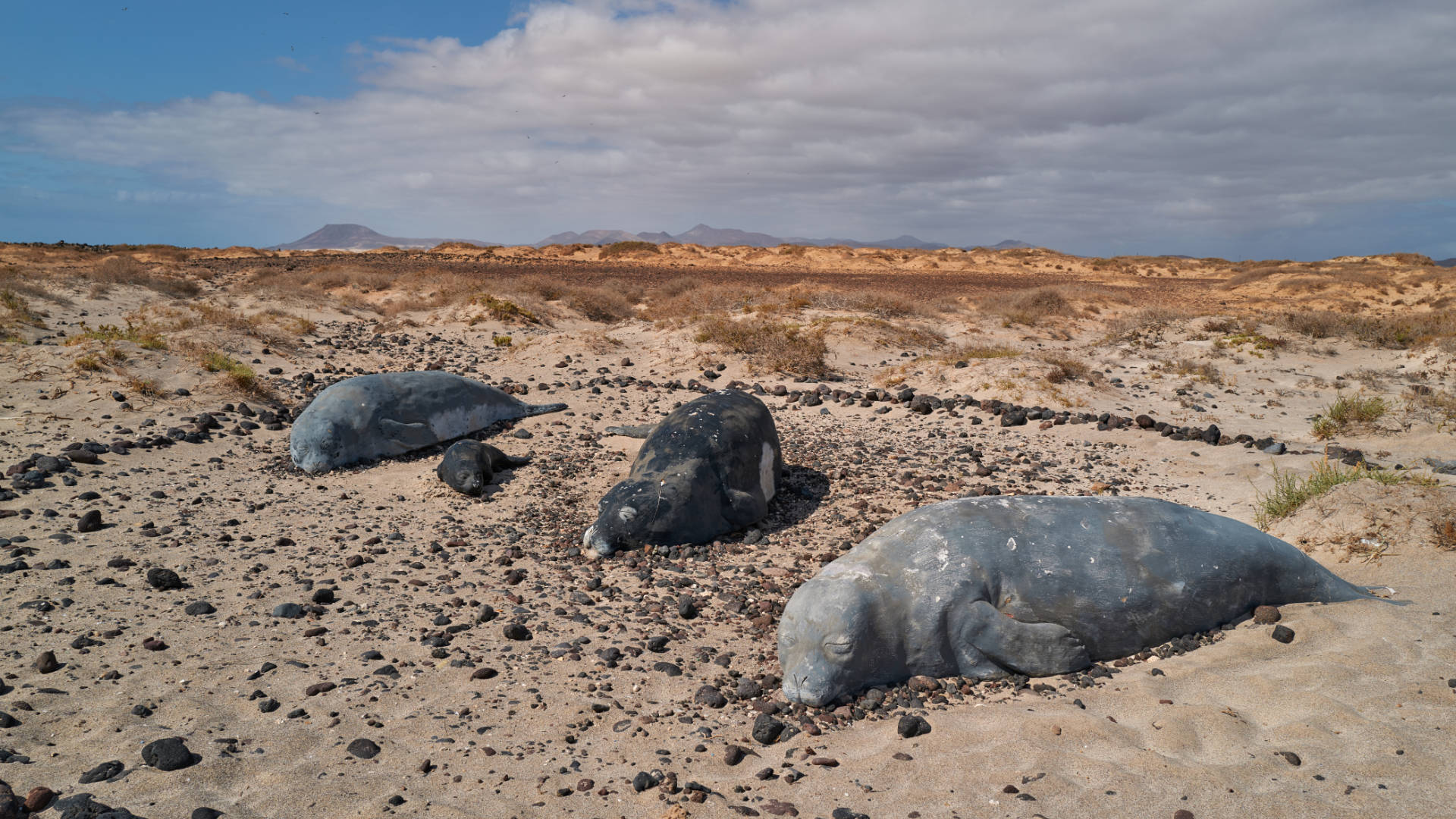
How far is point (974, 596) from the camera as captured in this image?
4164 millimetres

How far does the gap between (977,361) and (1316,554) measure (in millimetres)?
7279

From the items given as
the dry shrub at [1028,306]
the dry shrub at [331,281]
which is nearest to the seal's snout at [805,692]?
the dry shrub at [1028,306]

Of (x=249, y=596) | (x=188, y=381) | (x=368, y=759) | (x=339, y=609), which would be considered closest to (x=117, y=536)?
(x=249, y=596)

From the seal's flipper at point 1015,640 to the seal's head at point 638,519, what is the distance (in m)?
2.80

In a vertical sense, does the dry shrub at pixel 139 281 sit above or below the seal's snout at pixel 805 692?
above

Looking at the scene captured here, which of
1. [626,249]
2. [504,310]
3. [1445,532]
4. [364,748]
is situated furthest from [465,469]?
[626,249]

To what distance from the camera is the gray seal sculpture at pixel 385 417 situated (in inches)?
324

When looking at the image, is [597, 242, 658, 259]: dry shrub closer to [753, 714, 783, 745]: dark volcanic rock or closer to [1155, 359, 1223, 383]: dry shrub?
[1155, 359, 1223, 383]: dry shrub

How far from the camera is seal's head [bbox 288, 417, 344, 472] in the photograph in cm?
815

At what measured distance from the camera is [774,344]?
1333cm

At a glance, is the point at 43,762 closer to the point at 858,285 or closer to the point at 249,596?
the point at 249,596

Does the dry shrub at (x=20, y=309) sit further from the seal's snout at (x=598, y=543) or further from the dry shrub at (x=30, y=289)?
the seal's snout at (x=598, y=543)

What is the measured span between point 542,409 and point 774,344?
4755 mm

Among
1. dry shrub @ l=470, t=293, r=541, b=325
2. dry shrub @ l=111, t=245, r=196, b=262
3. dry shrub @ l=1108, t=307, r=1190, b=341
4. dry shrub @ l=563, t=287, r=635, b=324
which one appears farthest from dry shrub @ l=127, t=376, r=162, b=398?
dry shrub @ l=111, t=245, r=196, b=262
